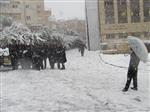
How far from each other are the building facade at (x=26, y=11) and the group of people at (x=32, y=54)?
49133 millimetres

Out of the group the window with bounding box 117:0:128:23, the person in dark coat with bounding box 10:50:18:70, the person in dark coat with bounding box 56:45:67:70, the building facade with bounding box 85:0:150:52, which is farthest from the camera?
the window with bounding box 117:0:128:23

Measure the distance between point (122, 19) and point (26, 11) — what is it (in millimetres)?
33818

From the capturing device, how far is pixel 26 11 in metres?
81.4

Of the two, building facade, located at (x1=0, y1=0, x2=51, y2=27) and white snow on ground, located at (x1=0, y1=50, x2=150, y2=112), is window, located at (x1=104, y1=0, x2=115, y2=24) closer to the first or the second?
building facade, located at (x1=0, y1=0, x2=51, y2=27)

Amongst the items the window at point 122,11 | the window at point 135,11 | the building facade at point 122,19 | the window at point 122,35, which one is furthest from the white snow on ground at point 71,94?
the window at point 122,11

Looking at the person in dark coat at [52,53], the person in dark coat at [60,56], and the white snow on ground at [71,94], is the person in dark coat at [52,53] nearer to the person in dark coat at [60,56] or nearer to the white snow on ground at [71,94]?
the person in dark coat at [60,56]

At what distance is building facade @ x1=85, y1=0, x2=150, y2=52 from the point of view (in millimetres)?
51125

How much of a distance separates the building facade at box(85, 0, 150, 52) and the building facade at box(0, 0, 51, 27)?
21018 millimetres

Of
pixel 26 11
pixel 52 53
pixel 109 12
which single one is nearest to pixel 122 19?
pixel 109 12

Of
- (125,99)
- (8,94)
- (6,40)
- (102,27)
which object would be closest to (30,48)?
(6,40)

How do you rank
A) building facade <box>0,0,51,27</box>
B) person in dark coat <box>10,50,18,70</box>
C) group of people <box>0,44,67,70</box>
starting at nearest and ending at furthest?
group of people <box>0,44,67,70</box>, person in dark coat <box>10,50,18,70</box>, building facade <box>0,0,51,27</box>

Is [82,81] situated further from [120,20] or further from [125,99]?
[120,20]

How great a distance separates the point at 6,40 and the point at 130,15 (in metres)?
31.5

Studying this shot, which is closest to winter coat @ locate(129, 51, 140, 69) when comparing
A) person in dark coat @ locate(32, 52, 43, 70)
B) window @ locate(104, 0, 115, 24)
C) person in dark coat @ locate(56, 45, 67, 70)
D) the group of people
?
person in dark coat @ locate(56, 45, 67, 70)
